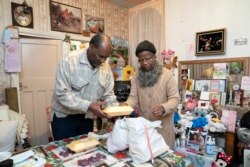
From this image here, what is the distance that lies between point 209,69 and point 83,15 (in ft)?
7.52

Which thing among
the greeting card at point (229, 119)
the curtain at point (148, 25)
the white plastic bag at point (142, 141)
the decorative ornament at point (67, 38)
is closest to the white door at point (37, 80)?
the decorative ornament at point (67, 38)

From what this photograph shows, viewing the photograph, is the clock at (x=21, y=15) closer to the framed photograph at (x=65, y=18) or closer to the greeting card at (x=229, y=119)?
the framed photograph at (x=65, y=18)

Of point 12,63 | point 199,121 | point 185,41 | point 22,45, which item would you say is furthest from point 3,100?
point 185,41

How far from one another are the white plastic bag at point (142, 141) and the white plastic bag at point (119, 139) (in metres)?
0.05

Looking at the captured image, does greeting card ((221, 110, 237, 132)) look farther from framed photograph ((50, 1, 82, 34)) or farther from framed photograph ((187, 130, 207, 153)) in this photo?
framed photograph ((50, 1, 82, 34))

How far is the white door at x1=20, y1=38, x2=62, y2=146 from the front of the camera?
2.81m

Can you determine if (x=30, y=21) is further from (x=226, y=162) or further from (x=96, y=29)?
(x=226, y=162)

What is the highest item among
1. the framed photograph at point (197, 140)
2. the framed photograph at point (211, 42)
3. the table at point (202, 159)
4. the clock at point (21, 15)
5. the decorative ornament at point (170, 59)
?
the clock at point (21, 15)

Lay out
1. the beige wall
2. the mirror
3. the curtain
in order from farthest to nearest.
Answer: the curtain, the beige wall, the mirror

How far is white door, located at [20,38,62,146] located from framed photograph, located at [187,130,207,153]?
7.32 ft

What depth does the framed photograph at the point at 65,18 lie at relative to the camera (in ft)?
9.66

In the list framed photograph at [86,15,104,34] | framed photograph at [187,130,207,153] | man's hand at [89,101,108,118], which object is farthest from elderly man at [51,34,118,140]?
framed photograph at [86,15,104,34]

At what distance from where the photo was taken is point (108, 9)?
147 inches

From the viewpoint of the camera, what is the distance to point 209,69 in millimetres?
2688
